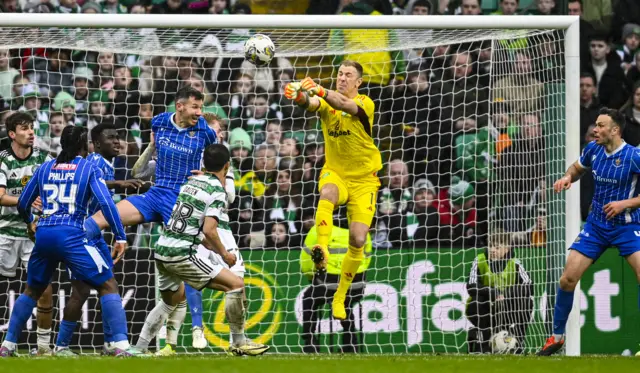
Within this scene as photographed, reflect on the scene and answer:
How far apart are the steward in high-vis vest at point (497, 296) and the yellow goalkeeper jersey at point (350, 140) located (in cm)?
182

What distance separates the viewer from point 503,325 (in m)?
11.5

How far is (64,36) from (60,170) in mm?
2890

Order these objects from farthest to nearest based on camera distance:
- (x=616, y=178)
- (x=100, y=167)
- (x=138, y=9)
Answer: (x=138, y=9) → (x=100, y=167) → (x=616, y=178)

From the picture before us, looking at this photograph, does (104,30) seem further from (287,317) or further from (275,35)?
(287,317)

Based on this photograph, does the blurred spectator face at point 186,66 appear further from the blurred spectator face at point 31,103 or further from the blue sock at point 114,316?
the blue sock at point 114,316

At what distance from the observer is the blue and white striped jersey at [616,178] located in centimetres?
970

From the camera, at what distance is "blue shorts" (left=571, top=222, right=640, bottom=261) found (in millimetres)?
9695

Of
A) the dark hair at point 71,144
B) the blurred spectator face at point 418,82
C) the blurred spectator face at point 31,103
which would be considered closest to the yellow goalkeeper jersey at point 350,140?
the blurred spectator face at point 418,82

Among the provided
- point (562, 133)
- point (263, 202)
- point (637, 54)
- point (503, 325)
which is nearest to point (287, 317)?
point (263, 202)

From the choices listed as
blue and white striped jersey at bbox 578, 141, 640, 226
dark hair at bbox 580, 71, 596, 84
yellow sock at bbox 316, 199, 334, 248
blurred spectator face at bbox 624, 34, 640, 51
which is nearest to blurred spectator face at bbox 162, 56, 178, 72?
yellow sock at bbox 316, 199, 334, 248

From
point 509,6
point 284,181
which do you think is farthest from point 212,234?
point 509,6

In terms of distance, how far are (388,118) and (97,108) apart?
332 centimetres

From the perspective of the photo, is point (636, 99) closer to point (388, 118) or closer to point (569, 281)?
point (388, 118)

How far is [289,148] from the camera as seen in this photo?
1246 cm
